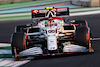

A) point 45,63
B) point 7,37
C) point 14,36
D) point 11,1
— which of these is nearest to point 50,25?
point 14,36

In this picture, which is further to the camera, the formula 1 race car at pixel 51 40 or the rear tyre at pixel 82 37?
the rear tyre at pixel 82 37

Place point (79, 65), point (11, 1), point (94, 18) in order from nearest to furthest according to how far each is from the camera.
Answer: point (79, 65) → point (94, 18) → point (11, 1)

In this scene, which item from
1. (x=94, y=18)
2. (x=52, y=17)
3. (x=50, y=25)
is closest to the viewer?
(x=50, y=25)

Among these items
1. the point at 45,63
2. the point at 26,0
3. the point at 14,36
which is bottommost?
the point at 45,63

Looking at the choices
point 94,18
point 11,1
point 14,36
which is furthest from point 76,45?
point 11,1

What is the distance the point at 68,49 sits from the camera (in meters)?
10.7

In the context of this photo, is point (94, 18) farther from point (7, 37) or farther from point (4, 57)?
point (4, 57)

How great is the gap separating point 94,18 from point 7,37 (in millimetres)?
7430

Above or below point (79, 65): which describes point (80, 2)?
above

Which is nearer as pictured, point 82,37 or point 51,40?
point 51,40

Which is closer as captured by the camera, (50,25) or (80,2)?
(50,25)

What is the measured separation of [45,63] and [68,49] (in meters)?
1.15

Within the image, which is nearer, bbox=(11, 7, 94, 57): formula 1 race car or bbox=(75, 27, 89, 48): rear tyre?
bbox=(11, 7, 94, 57): formula 1 race car

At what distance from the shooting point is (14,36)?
1101cm
